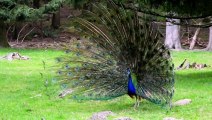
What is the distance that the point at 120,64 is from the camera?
30.7 feet

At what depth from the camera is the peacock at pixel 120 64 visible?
30.0 ft

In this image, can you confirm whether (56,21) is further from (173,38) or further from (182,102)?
(182,102)

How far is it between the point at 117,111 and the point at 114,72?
28.4 inches

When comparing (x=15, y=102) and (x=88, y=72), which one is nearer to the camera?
(x=88, y=72)

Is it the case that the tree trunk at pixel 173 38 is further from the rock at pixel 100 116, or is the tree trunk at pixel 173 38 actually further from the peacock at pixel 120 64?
the rock at pixel 100 116

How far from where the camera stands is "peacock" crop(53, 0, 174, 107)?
9148 mm

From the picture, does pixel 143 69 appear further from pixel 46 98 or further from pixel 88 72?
pixel 46 98

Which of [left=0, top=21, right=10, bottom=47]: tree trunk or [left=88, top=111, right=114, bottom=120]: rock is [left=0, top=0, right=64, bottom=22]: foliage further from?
[left=88, top=111, right=114, bottom=120]: rock

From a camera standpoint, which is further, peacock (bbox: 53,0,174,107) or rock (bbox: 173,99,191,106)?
rock (bbox: 173,99,191,106)

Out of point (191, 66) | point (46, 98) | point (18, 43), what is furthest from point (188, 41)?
point (46, 98)

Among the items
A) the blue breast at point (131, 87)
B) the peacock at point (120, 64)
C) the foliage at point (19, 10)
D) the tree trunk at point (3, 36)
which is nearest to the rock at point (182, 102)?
the peacock at point (120, 64)

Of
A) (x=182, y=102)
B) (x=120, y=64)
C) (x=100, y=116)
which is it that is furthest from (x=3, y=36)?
(x=100, y=116)

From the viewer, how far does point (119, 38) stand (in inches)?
374

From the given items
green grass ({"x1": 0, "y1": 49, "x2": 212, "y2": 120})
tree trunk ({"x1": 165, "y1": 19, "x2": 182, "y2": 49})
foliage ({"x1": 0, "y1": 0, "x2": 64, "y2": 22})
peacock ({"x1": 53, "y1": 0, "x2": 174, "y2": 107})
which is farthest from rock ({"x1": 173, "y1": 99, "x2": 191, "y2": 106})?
tree trunk ({"x1": 165, "y1": 19, "x2": 182, "y2": 49})
